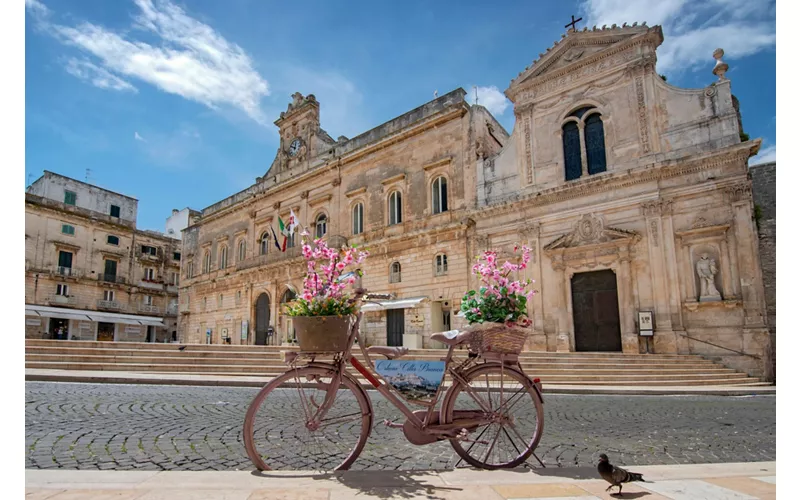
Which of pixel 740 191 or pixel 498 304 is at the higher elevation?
pixel 740 191

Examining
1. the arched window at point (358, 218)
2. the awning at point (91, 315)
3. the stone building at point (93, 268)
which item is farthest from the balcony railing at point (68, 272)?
the arched window at point (358, 218)

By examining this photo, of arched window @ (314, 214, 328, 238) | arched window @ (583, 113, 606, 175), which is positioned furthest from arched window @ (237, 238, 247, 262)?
arched window @ (583, 113, 606, 175)

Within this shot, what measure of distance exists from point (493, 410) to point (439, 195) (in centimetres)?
1661

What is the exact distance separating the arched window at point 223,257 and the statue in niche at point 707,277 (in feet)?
87.1

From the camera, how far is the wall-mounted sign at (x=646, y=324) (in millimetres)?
13633

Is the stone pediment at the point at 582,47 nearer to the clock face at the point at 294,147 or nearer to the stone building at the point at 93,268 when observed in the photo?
the clock face at the point at 294,147

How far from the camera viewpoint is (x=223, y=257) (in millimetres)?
31078

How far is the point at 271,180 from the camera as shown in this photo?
1109 inches

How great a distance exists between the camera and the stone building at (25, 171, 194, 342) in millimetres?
30844

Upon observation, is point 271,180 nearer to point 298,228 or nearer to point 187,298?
point 298,228

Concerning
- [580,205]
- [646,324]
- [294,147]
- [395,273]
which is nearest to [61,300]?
[294,147]

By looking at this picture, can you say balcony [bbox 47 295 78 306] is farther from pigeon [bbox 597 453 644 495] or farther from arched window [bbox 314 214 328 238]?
pigeon [bbox 597 453 644 495]

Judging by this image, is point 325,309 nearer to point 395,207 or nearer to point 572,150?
point 572,150

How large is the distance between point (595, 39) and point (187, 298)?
29.6 meters
